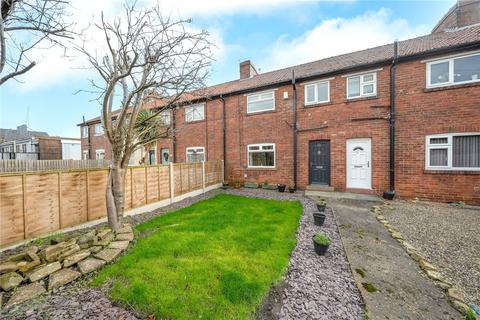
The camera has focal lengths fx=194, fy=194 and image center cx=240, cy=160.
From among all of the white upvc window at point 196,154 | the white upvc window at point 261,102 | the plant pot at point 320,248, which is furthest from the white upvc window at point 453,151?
the white upvc window at point 196,154

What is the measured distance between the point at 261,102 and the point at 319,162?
15.0 ft

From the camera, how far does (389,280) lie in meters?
2.87

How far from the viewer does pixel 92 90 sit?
4691 mm

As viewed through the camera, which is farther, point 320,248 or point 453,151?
point 453,151

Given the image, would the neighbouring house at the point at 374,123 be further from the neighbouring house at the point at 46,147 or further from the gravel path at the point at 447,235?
the neighbouring house at the point at 46,147

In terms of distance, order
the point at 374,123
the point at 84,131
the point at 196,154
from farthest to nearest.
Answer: the point at 84,131
the point at 196,154
the point at 374,123

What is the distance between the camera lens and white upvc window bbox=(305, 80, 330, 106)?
30.5ft

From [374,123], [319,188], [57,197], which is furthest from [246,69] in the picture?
[57,197]

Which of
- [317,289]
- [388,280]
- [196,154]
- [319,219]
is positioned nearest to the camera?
[317,289]

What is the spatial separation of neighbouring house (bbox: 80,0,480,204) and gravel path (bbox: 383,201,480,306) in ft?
4.62

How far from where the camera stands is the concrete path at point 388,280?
2299 millimetres

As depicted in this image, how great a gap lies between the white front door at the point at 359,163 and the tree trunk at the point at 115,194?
8.73 m

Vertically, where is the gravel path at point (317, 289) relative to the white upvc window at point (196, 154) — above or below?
below

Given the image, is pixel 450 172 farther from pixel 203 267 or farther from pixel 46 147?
pixel 46 147
